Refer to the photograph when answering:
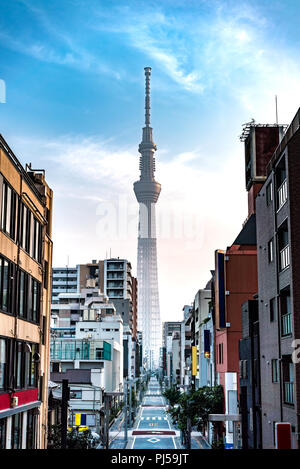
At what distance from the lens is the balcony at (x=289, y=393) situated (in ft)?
85.5

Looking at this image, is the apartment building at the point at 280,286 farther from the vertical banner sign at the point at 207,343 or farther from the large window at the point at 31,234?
the vertical banner sign at the point at 207,343

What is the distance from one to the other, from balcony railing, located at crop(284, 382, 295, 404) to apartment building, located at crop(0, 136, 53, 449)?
11.3m

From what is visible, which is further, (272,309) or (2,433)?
(272,309)

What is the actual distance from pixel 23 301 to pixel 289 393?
12570mm

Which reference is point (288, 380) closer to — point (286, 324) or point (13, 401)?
point (286, 324)

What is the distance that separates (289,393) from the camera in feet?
87.7

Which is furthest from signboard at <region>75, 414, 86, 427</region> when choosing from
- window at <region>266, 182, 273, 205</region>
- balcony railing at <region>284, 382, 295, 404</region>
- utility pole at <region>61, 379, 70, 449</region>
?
balcony railing at <region>284, 382, 295, 404</region>

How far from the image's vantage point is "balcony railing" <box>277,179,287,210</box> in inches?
1116

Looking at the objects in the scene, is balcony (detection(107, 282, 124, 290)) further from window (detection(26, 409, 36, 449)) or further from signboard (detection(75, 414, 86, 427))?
window (detection(26, 409, 36, 449))

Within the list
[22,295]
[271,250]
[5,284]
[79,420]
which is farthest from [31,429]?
[79,420]

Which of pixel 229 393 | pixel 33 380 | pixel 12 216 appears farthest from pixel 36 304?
pixel 229 393

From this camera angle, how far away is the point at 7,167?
25688 mm

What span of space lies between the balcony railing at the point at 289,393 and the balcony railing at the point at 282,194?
779 centimetres
